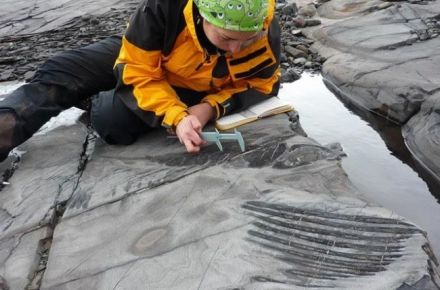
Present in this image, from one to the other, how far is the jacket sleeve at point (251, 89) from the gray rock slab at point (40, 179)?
0.85 meters

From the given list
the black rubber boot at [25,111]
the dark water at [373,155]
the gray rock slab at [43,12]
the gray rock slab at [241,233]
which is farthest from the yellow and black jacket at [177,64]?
the gray rock slab at [43,12]

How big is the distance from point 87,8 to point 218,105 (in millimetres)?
4957

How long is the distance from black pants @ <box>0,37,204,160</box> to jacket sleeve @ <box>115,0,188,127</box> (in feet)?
0.57

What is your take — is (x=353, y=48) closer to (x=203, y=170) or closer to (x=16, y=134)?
(x=203, y=170)

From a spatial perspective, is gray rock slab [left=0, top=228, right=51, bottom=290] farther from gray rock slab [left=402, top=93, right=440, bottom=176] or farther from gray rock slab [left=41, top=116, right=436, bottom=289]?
gray rock slab [left=402, top=93, right=440, bottom=176]

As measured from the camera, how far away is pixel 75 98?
3.19 m

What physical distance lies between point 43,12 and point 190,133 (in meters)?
5.49

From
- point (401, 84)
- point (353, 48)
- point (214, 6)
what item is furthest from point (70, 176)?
point (353, 48)

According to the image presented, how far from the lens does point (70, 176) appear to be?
2.74m

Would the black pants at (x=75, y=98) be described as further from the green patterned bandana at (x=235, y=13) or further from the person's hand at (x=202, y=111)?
the green patterned bandana at (x=235, y=13)

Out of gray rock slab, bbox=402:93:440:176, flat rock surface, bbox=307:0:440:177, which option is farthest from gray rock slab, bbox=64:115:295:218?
flat rock surface, bbox=307:0:440:177

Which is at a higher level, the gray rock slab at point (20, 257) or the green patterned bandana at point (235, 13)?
the green patterned bandana at point (235, 13)

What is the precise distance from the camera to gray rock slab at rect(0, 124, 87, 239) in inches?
95.1

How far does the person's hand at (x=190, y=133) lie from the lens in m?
2.54
